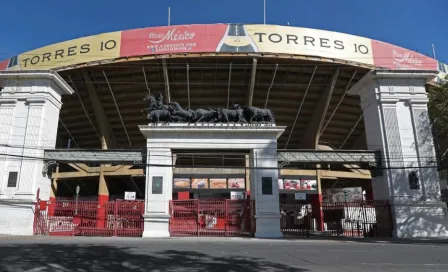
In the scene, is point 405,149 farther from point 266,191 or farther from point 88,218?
point 88,218

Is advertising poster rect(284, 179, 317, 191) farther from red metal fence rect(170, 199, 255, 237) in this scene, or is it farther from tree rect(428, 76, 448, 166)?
red metal fence rect(170, 199, 255, 237)

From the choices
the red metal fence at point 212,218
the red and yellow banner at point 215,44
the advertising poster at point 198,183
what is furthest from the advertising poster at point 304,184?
the red metal fence at point 212,218

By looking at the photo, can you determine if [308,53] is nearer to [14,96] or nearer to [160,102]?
[160,102]

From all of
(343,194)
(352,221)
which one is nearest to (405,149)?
(352,221)

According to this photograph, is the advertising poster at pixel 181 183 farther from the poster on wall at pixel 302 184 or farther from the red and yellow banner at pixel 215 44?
the red and yellow banner at pixel 215 44

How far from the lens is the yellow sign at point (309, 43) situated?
2905cm

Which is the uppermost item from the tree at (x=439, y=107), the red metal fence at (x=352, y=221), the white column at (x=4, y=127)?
the tree at (x=439, y=107)

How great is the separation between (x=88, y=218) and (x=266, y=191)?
9.97 meters

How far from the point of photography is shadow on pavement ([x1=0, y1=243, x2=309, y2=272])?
838 cm

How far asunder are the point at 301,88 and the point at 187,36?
11.0 metres

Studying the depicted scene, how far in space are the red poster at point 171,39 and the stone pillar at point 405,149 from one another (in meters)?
12.0

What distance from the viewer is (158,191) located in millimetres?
20391

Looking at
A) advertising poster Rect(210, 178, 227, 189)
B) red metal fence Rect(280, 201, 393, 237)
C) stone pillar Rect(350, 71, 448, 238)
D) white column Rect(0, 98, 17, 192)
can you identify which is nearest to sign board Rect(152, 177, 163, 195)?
red metal fence Rect(280, 201, 393, 237)

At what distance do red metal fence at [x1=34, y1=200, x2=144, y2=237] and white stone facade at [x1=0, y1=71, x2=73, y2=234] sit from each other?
0.75 meters
